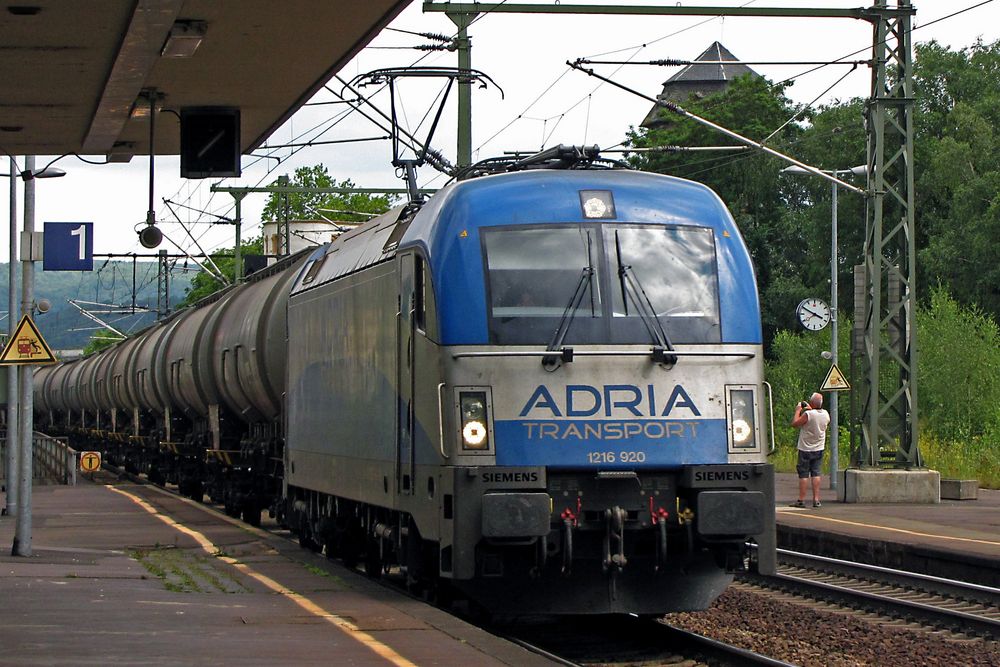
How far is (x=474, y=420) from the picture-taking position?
36.7ft

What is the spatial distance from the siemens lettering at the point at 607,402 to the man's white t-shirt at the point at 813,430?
12.9 metres

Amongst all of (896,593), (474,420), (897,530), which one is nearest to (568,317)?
(474,420)

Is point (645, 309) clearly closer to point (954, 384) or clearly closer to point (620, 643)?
point (620, 643)

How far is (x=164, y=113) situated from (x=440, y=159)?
6.89m

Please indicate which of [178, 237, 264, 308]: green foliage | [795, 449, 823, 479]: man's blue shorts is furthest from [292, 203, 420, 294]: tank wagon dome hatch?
[178, 237, 264, 308]: green foliage

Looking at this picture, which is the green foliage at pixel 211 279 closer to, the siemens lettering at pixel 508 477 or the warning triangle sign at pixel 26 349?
the warning triangle sign at pixel 26 349

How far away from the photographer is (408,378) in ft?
40.5

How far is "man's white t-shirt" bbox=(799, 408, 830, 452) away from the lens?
23969 mm

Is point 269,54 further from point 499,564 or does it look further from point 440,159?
point 440,159

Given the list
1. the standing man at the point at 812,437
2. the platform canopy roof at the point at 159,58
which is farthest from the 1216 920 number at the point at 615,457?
the standing man at the point at 812,437

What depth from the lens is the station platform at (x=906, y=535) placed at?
17000 millimetres

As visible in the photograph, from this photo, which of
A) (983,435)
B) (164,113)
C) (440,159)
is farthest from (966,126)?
(164,113)

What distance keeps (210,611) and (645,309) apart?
386 cm

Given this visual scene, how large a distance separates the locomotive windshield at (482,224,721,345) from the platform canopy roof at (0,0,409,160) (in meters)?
1.95
